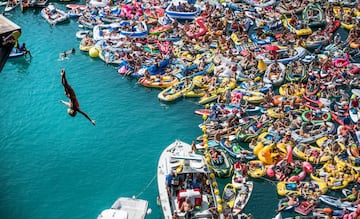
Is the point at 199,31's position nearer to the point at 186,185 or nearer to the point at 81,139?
the point at 81,139

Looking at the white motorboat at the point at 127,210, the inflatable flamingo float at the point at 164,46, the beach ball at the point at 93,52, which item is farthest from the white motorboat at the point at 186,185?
the beach ball at the point at 93,52

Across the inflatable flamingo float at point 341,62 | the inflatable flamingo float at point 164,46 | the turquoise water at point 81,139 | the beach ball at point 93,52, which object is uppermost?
the inflatable flamingo float at point 341,62

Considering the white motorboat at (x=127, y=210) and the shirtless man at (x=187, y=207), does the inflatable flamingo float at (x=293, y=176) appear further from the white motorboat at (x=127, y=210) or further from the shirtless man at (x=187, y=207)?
the white motorboat at (x=127, y=210)

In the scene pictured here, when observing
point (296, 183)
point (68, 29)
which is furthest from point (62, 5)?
point (296, 183)

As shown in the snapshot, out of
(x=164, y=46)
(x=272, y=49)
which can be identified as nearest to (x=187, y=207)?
(x=272, y=49)

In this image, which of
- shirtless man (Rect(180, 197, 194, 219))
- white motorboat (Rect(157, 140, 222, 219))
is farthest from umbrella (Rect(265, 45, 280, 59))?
shirtless man (Rect(180, 197, 194, 219))

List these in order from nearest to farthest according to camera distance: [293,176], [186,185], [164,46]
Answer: [186,185] < [293,176] < [164,46]

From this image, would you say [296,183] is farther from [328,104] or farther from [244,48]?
[244,48]
